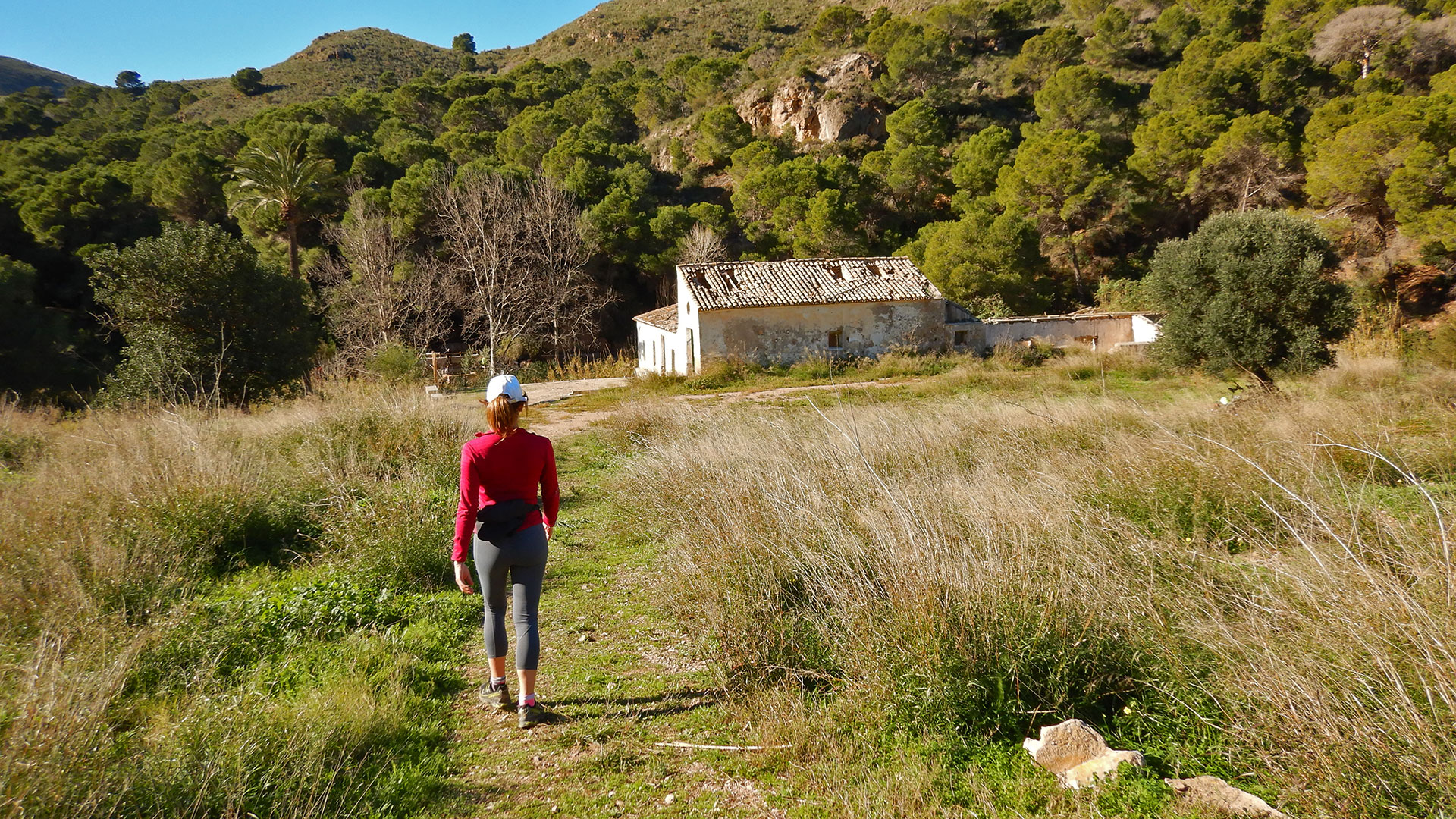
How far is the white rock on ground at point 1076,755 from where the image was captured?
2969 mm

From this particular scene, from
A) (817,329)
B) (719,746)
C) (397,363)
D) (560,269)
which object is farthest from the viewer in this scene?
(560,269)

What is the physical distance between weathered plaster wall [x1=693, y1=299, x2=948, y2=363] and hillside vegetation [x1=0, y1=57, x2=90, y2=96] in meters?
88.6

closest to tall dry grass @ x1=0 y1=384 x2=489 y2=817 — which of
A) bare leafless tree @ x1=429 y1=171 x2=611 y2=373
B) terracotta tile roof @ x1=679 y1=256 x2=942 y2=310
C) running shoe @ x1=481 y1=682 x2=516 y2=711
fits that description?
running shoe @ x1=481 y1=682 x2=516 y2=711

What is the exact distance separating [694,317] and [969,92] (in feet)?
107

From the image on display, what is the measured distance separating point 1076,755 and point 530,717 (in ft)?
8.46

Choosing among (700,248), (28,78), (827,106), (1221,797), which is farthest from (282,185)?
(28,78)

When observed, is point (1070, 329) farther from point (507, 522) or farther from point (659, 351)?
point (507, 522)

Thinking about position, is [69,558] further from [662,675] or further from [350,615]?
[662,675]

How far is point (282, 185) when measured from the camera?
101 ft

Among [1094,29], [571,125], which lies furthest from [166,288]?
[1094,29]

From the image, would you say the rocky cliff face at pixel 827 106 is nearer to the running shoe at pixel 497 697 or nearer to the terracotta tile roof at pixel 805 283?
the terracotta tile roof at pixel 805 283

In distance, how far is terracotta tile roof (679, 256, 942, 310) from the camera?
2556 cm

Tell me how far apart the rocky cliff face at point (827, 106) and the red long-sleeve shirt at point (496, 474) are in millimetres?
47268

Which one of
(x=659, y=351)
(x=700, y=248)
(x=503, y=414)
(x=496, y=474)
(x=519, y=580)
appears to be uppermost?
(x=700, y=248)
